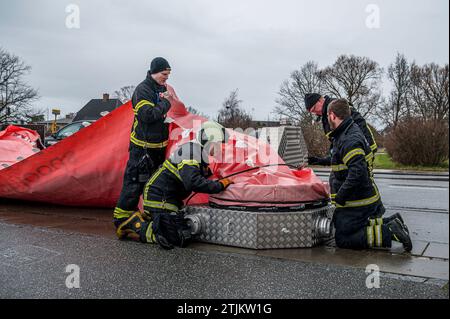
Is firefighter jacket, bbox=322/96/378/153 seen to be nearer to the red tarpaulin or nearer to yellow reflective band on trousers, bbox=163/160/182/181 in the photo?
the red tarpaulin

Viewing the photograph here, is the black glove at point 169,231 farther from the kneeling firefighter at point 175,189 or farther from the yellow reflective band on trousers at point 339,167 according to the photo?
the yellow reflective band on trousers at point 339,167

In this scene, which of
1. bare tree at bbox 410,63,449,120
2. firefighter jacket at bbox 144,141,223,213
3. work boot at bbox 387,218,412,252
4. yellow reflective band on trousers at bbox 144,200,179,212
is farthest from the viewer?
bare tree at bbox 410,63,449,120

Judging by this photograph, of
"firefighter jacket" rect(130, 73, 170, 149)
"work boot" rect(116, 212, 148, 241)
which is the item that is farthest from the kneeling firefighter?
"firefighter jacket" rect(130, 73, 170, 149)

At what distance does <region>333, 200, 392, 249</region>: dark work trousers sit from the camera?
4.36m

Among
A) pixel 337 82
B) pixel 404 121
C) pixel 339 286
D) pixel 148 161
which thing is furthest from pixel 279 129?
pixel 337 82

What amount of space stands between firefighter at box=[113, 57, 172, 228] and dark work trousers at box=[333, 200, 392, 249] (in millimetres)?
2183

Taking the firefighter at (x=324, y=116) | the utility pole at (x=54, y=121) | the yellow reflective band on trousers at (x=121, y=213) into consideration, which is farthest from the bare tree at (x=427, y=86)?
the yellow reflective band on trousers at (x=121, y=213)

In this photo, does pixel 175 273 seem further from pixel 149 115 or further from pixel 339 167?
pixel 149 115

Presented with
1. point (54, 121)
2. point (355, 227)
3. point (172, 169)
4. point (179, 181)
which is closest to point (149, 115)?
point (172, 169)

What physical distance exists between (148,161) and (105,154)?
4.36ft

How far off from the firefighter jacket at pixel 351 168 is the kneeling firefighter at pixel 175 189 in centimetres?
108

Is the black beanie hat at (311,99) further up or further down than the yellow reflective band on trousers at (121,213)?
further up

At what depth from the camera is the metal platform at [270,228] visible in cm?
443

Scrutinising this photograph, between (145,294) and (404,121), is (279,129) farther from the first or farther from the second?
(404,121)
